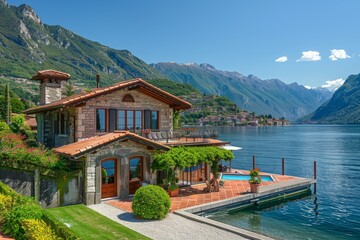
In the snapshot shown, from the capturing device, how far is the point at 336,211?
23.5 meters

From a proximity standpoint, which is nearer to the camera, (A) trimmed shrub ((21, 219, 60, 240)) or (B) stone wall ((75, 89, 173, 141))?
(A) trimmed shrub ((21, 219, 60, 240))

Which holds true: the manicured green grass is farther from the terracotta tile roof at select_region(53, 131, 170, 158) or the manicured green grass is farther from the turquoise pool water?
the turquoise pool water

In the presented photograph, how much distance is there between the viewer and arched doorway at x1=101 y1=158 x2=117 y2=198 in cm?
1945

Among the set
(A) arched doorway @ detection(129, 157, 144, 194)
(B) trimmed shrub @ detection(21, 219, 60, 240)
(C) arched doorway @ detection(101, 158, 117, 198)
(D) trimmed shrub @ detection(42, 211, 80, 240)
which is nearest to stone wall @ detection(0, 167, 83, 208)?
(C) arched doorway @ detection(101, 158, 117, 198)

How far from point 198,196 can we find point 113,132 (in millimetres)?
7312

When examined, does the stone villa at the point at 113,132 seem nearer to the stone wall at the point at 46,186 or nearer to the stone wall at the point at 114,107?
the stone wall at the point at 114,107

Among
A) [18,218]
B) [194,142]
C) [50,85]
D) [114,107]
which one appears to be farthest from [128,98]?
[18,218]

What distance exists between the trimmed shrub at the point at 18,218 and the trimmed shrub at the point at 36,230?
350 millimetres

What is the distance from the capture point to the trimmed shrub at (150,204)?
15.5m

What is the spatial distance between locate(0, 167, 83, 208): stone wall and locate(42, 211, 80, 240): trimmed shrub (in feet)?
20.5

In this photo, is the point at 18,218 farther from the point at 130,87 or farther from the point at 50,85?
the point at 50,85

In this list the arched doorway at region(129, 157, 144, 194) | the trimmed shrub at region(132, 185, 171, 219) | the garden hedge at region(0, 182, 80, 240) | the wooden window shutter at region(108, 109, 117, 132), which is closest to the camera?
the garden hedge at region(0, 182, 80, 240)

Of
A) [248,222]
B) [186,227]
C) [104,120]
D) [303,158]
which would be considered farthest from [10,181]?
[303,158]

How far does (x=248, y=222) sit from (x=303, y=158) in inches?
1781
